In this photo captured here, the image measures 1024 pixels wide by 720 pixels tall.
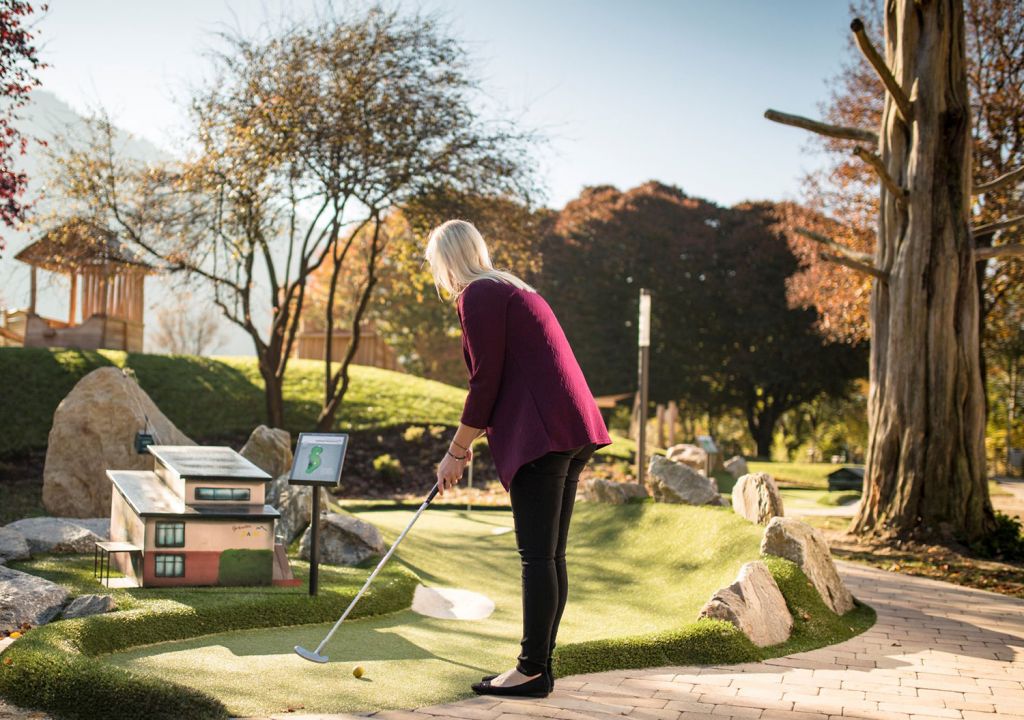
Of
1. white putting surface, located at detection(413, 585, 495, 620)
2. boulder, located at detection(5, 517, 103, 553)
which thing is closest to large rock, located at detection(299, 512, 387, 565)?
white putting surface, located at detection(413, 585, 495, 620)

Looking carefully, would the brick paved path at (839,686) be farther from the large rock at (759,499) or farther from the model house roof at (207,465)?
the model house roof at (207,465)

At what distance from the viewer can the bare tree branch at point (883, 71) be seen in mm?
7816

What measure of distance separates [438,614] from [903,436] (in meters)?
5.30

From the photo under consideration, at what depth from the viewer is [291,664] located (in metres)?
3.95

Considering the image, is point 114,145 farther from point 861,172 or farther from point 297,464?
point 861,172

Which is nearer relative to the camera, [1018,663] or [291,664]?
[291,664]

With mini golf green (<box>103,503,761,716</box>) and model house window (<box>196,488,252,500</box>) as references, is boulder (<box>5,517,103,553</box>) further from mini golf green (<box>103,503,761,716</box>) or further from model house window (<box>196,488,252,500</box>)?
mini golf green (<box>103,503,761,716</box>)

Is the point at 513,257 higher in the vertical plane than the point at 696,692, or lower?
higher

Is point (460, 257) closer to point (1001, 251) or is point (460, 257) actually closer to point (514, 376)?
point (514, 376)

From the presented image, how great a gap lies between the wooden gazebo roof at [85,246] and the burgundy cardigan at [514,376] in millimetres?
10057

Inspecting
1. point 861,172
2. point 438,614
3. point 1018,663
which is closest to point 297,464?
point 438,614

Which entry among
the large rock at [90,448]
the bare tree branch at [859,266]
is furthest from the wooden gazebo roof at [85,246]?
the bare tree branch at [859,266]

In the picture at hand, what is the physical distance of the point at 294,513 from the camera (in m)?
7.20

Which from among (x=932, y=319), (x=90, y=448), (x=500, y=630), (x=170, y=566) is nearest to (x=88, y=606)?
(x=170, y=566)
